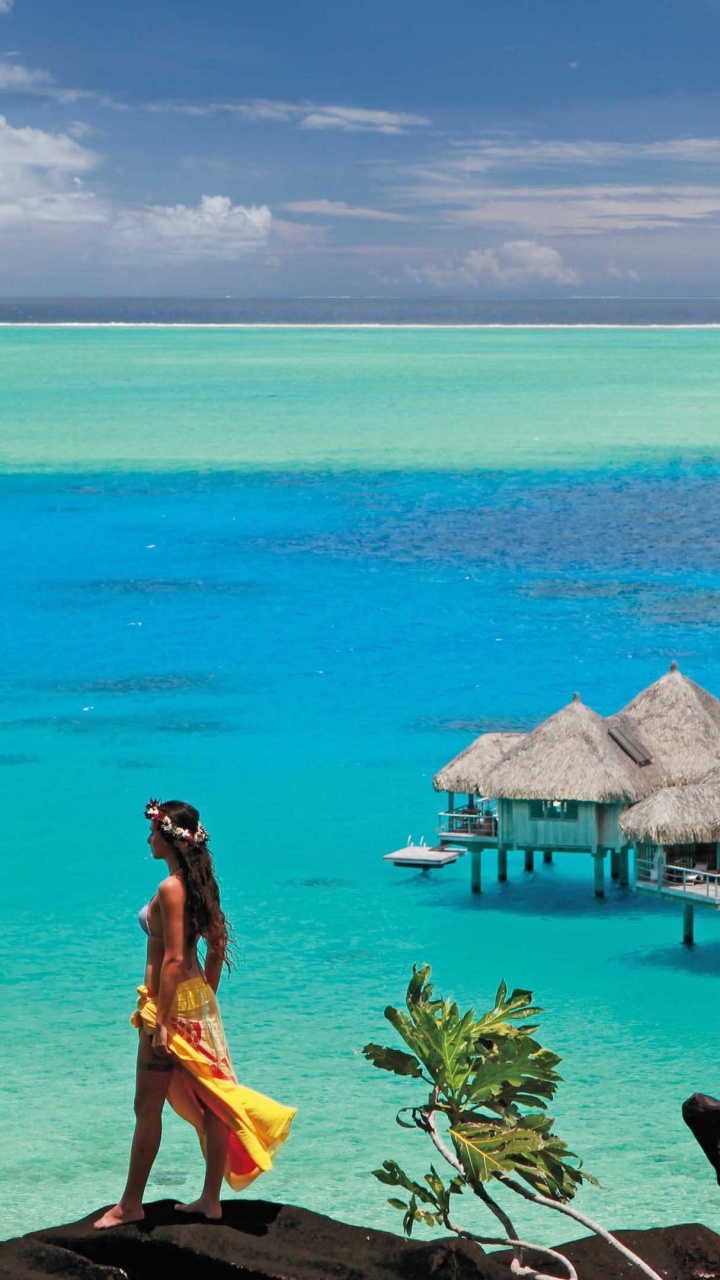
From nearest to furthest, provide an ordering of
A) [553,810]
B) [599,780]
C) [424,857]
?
[599,780]
[553,810]
[424,857]

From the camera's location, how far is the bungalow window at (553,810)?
18562mm

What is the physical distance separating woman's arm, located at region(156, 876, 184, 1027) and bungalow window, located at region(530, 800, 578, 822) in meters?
11.7

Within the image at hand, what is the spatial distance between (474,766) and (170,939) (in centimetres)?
1241

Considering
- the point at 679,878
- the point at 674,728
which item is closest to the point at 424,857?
the point at 674,728

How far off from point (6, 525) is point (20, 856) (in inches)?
1262

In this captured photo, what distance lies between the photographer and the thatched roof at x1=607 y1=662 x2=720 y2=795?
61.0ft

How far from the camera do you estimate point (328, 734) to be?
29172 millimetres

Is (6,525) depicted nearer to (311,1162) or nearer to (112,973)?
(112,973)

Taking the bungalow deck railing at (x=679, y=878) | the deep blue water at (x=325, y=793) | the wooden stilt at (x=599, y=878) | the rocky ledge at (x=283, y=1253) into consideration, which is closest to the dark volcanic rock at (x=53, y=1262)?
the rocky ledge at (x=283, y=1253)

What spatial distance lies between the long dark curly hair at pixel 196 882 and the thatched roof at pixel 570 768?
11307mm

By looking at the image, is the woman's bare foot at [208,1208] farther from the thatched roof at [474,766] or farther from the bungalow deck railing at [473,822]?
the bungalow deck railing at [473,822]

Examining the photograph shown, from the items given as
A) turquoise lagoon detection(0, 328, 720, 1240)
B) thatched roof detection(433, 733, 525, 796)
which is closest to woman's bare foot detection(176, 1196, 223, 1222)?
turquoise lagoon detection(0, 328, 720, 1240)

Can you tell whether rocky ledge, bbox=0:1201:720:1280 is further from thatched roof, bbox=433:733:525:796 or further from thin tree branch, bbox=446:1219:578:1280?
thatched roof, bbox=433:733:525:796

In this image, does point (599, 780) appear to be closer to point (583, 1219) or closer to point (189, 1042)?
point (189, 1042)
